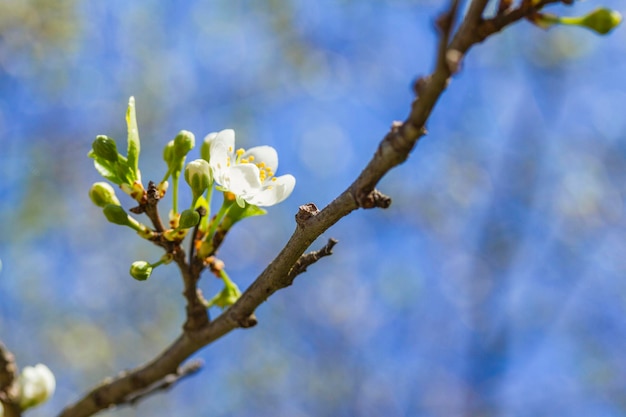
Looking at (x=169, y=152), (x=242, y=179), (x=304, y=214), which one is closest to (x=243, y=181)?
(x=242, y=179)

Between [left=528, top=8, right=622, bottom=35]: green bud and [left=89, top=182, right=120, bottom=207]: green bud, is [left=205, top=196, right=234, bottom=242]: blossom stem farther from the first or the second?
[left=528, top=8, right=622, bottom=35]: green bud

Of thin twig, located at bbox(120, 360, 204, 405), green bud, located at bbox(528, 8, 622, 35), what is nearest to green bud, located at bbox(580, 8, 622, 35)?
green bud, located at bbox(528, 8, 622, 35)

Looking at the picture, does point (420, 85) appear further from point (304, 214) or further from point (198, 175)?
point (198, 175)

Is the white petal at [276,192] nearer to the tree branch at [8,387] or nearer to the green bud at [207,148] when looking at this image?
the green bud at [207,148]

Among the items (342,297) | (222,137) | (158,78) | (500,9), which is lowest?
(500,9)

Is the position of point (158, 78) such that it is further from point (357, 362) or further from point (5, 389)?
point (5, 389)

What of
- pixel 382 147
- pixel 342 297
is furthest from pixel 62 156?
pixel 382 147
